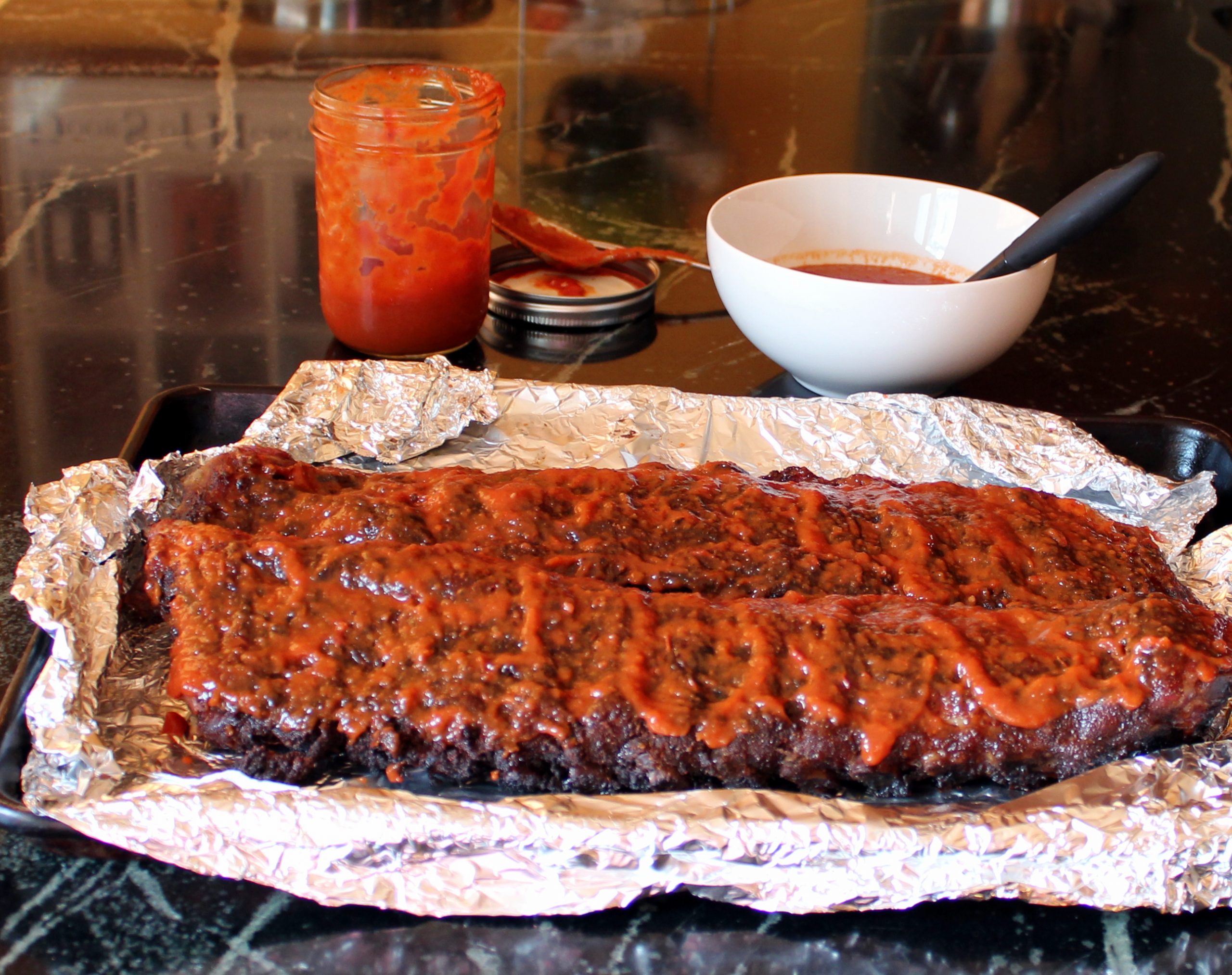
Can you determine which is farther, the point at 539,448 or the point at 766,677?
the point at 539,448

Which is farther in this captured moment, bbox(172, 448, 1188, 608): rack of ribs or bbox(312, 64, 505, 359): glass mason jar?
bbox(312, 64, 505, 359): glass mason jar

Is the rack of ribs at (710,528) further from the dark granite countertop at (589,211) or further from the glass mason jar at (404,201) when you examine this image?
the glass mason jar at (404,201)

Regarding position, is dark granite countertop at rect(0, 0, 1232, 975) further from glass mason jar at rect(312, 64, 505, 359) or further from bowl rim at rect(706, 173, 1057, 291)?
bowl rim at rect(706, 173, 1057, 291)

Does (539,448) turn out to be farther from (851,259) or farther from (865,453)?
(851,259)

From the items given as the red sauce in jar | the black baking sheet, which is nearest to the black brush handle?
the red sauce in jar

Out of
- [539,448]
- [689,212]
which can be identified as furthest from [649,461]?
[689,212]
